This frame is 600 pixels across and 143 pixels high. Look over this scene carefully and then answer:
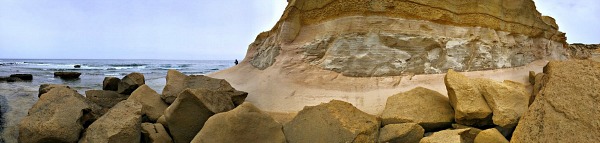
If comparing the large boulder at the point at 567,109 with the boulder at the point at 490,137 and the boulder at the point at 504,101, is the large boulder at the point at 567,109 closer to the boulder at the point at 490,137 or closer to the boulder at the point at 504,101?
the boulder at the point at 490,137

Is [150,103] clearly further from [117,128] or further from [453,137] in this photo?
[453,137]

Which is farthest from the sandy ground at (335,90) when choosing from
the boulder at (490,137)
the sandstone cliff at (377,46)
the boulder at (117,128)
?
the boulder at (117,128)

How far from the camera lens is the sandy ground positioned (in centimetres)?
433

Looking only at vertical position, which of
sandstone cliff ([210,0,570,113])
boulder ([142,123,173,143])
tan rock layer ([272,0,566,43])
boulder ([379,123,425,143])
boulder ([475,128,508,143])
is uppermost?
tan rock layer ([272,0,566,43])

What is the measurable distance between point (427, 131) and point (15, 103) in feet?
20.6

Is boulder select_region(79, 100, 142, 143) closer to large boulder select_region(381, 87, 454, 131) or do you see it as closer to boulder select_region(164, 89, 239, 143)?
boulder select_region(164, 89, 239, 143)

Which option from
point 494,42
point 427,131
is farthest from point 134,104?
point 494,42

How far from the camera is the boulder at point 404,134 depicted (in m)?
3.07

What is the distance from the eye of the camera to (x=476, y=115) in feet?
10.3

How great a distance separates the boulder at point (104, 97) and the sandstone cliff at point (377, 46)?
1.77 metres

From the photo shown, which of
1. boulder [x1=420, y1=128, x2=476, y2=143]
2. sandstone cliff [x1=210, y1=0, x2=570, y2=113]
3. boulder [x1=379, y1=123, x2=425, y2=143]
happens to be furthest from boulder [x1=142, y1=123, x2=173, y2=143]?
boulder [x1=420, y1=128, x2=476, y2=143]

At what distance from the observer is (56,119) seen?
135 inches

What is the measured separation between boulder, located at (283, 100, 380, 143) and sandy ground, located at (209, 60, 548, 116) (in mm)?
903

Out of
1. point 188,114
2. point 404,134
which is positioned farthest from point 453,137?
point 188,114
